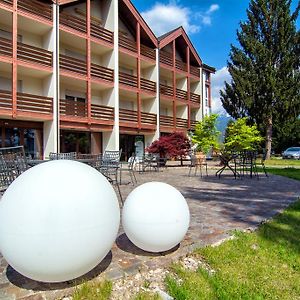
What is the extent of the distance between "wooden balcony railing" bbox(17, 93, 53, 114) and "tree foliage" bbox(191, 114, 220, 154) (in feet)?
39.7

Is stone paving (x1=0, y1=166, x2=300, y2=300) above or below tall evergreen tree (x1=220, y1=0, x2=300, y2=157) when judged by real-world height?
below

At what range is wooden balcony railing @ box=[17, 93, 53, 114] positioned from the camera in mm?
15867

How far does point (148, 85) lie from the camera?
24.1 metres

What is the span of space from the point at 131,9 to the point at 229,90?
13514mm

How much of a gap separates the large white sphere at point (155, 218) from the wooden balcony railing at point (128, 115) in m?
18.4

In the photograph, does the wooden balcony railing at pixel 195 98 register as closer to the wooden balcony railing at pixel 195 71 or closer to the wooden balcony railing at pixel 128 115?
the wooden balcony railing at pixel 195 71

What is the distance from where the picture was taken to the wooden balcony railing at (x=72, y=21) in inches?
712

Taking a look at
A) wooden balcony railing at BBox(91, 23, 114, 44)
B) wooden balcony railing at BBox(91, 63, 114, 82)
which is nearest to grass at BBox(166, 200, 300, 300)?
wooden balcony railing at BBox(91, 63, 114, 82)

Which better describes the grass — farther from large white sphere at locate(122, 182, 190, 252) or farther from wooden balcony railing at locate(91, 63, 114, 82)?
wooden balcony railing at locate(91, 63, 114, 82)

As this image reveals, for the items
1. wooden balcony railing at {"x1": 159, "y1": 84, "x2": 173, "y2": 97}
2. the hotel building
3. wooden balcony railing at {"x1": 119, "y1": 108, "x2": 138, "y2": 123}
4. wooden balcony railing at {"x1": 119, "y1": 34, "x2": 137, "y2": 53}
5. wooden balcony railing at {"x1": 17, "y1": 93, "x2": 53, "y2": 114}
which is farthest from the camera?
wooden balcony railing at {"x1": 159, "y1": 84, "x2": 173, "y2": 97}

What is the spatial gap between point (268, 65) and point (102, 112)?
17965 mm

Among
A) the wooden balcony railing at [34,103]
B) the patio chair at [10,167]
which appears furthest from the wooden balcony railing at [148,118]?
the patio chair at [10,167]

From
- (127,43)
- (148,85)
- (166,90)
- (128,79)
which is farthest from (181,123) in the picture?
(127,43)

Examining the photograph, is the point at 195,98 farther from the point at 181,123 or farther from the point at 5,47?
the point at 5,47
